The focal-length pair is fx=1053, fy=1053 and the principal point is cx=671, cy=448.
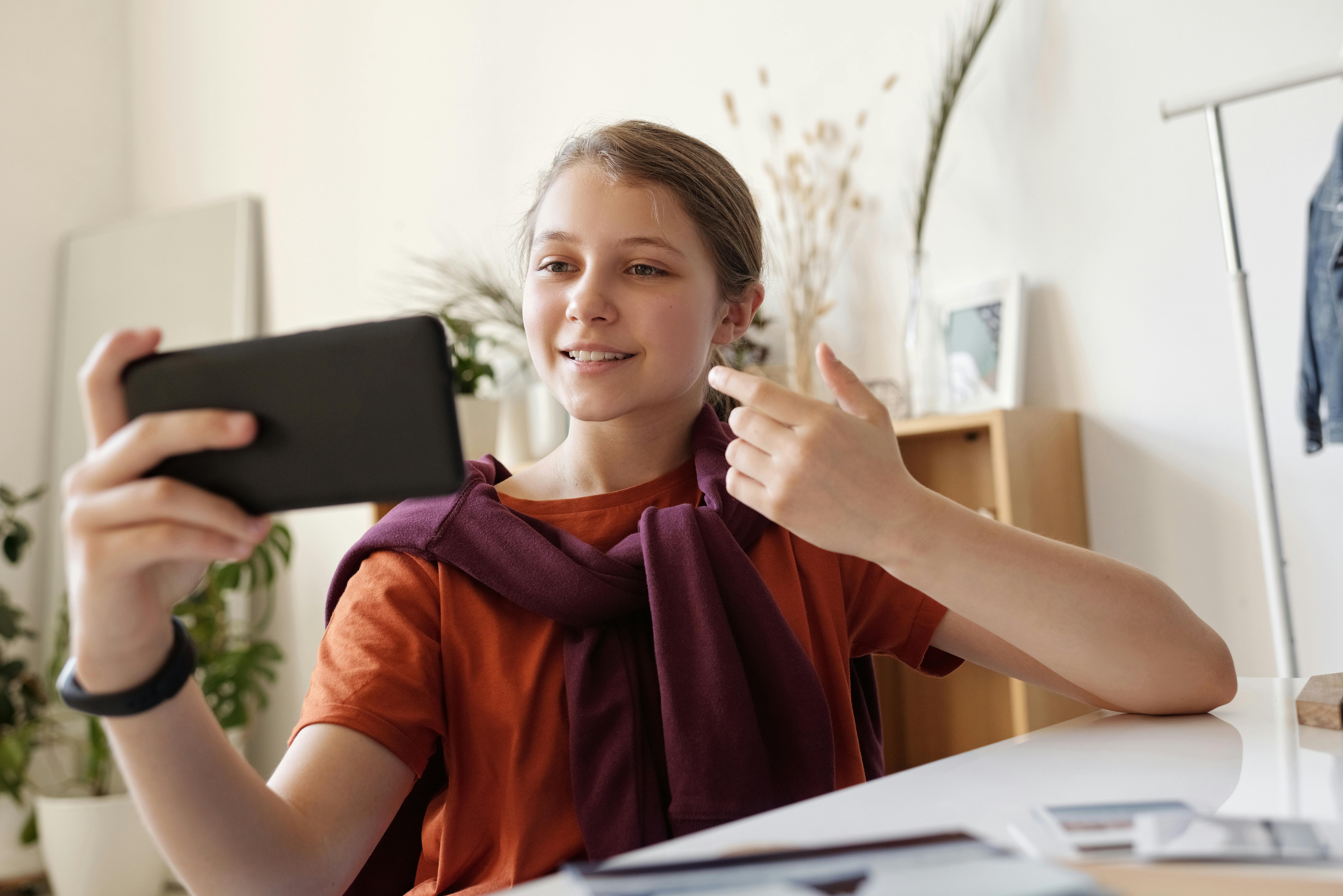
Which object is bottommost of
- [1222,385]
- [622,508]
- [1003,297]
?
[622,508]

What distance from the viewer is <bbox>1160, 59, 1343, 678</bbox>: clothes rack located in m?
1.57

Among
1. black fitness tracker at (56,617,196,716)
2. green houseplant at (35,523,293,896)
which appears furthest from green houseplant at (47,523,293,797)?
black fitness tracker at (56,617,196,716)

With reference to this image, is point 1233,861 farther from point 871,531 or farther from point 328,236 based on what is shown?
point 328,236

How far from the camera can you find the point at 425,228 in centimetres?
320

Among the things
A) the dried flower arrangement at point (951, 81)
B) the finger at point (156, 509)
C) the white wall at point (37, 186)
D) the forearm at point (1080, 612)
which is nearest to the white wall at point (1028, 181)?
the dried flower arrangement at point (951, 81)

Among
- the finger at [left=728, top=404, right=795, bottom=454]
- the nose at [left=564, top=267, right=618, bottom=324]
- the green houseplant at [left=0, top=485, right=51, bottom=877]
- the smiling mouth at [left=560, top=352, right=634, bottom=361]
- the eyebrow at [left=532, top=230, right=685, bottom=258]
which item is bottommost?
the green houseplant at [left=0, top=485, right=51, bottom=877]

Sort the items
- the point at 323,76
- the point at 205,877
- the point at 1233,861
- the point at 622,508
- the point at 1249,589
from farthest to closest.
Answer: the point at 323,76 < the point at 1249,589 < the point at 622,508 < the point at 205,877 < the point at 1233,861

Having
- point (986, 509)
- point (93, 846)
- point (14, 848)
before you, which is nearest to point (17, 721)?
point (14, 848)

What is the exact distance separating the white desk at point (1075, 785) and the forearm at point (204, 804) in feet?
0.98

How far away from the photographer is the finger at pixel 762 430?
0.77 metres

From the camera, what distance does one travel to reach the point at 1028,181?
214 cm

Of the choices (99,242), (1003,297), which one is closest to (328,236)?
(99,242)

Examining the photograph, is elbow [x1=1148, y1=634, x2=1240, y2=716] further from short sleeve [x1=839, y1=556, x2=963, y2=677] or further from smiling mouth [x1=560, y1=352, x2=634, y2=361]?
smiling mouth [x1=560, y1=352, x2=634, y2=361]

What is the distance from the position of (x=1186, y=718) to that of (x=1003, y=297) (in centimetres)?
138
